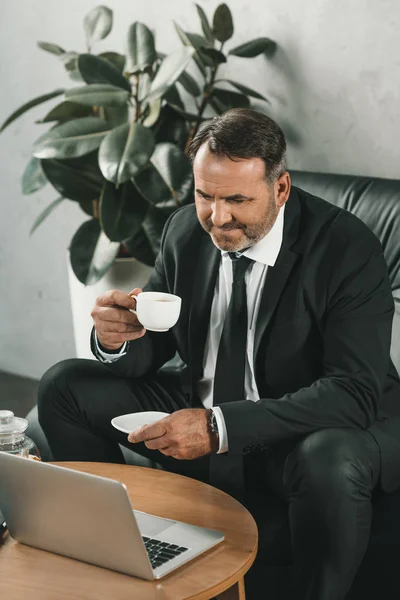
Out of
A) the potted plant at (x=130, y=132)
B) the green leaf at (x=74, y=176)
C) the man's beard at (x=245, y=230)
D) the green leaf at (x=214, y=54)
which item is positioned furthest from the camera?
the green leaf at (x=74, y=176)

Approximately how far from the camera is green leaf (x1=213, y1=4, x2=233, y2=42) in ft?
9.40

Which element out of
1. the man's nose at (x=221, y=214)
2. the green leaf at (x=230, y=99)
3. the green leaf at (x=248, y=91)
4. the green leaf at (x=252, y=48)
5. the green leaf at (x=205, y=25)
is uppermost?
the green leaf at (x=205, y=25)

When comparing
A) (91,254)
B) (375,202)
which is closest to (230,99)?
(91,254)

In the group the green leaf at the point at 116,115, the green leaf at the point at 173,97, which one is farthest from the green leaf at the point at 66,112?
the green leaf at the point at 173,97

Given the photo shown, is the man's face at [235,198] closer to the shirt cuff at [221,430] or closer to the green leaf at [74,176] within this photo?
the shirt cuff at [221,430]

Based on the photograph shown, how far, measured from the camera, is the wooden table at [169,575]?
133cm

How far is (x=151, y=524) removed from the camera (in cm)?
152

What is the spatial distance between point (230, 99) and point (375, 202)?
834mm

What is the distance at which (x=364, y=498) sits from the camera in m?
1.70

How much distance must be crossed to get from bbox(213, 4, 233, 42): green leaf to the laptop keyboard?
1836mm

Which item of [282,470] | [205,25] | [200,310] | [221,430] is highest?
[205,25]

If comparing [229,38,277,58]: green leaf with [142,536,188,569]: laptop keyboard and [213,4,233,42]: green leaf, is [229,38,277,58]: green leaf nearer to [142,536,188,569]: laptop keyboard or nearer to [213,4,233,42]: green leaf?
[213,4,233,42]: green leaf

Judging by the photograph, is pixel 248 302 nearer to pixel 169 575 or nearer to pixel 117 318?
pixel 117 318

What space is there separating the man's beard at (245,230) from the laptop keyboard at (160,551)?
0.66 meters
